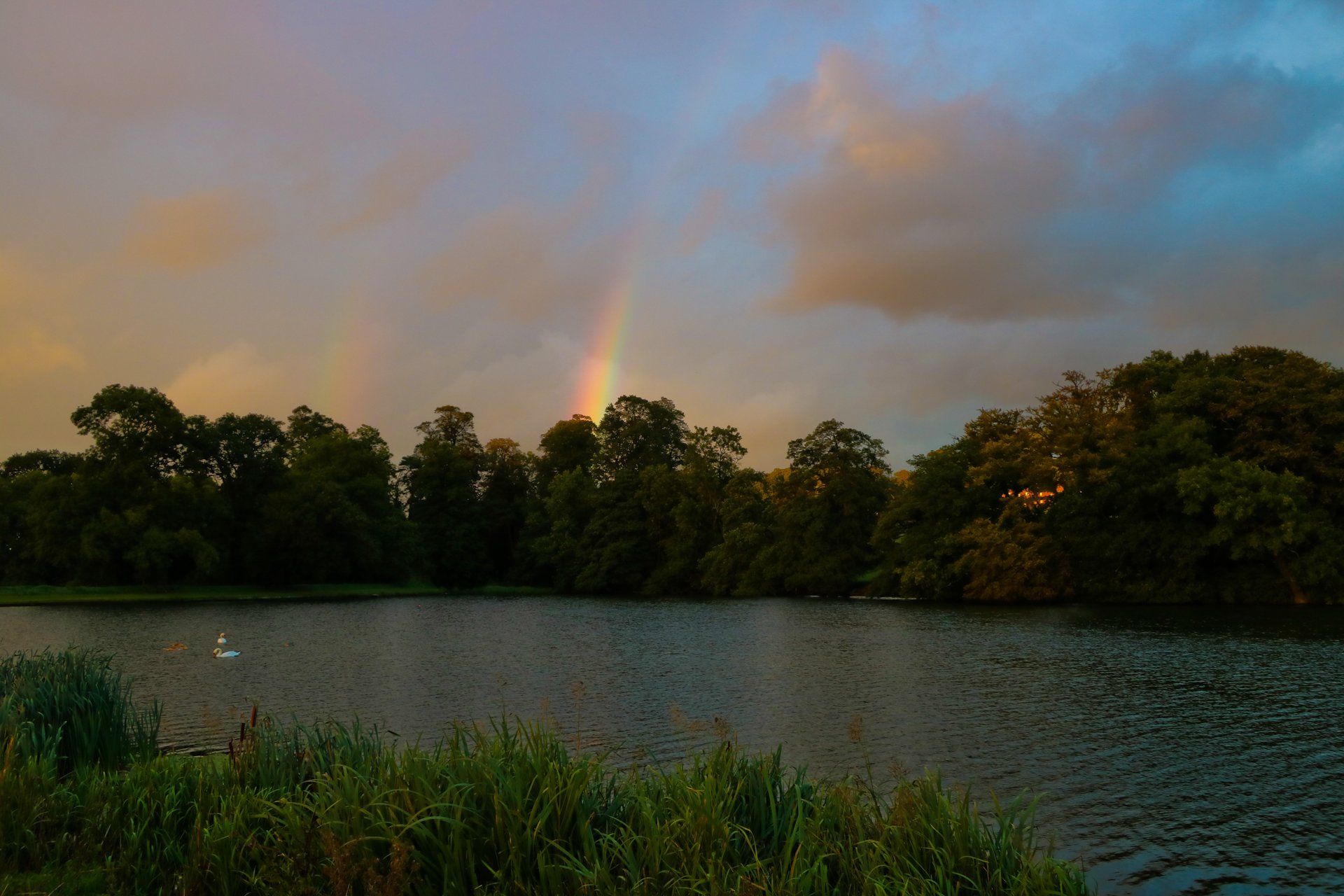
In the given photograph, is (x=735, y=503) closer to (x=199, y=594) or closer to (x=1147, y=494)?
(x=1147, y=494)

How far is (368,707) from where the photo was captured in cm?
2280

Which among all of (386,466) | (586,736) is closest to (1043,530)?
(586,736)

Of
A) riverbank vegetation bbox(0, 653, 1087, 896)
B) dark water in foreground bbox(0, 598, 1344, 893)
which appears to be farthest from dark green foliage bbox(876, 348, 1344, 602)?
riverbank vegetation bbox(0, 653, 1087, 896)

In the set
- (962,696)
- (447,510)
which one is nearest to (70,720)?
(962,696)

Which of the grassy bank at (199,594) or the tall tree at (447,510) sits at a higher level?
the tall tree at (447,510)

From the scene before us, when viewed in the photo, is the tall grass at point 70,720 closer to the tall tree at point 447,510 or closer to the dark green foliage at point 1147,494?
the dark green foliage at point 1147,494

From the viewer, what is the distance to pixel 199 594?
79.9m

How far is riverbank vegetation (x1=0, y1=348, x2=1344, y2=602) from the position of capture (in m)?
57.0

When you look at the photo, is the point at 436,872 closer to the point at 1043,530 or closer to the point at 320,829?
the point at 320,829

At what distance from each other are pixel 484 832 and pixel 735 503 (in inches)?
3311

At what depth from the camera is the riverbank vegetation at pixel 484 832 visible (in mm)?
6645

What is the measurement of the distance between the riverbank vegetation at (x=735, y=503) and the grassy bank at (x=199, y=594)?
5.50 feet

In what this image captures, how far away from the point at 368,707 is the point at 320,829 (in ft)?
56.6

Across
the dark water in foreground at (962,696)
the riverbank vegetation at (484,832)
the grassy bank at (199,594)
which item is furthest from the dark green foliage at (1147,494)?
the riverbank vegetation at (484,832)
